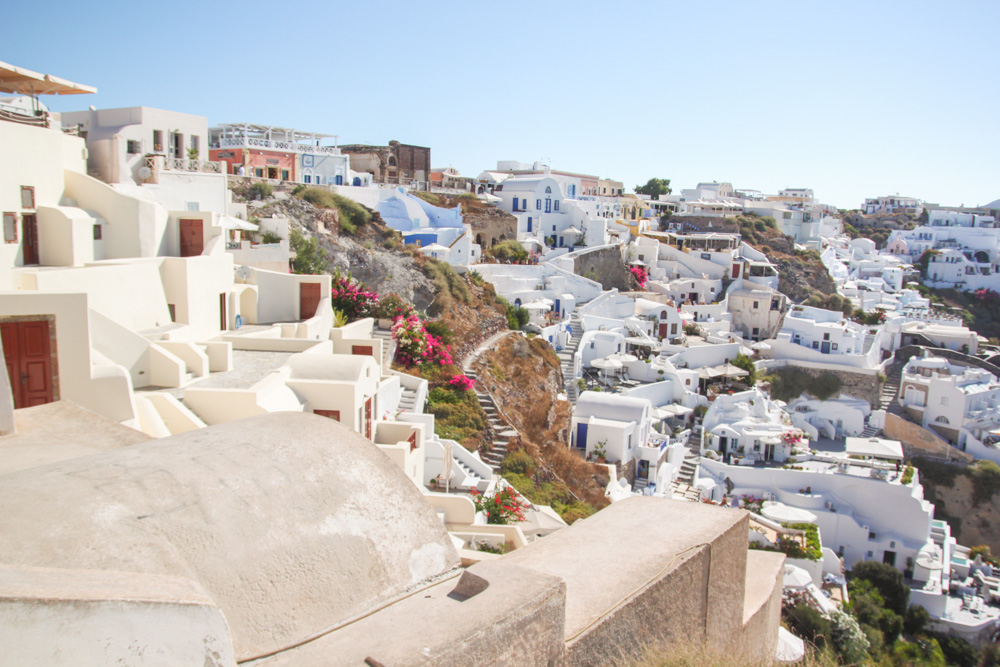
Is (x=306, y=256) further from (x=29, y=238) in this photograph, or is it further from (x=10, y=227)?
(x=10, y=227)

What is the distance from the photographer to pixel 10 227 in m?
9.48

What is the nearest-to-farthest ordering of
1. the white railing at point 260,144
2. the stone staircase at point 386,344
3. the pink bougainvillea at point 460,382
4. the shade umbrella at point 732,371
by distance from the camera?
the pink bougainvillea at point 460,382 → the stone staircase at point 386,344 → the white railing at point 260,144 → the shade umbrella at point 732,371

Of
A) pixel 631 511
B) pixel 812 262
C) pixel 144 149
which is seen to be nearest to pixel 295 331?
pixel 144 149

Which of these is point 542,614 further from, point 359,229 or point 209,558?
point 359,229

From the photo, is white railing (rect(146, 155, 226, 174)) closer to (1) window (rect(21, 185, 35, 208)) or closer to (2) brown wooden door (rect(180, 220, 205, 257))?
(2) brown wooden door (rect(180, 220, 205, 257))

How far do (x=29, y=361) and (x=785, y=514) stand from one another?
2271cm

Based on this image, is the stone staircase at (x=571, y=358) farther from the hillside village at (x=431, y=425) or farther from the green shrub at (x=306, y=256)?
the green shrub at (x=306, y=256)

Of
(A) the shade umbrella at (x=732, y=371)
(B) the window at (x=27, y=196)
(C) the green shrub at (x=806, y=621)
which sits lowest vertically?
(C) the green shrub at (x=806, y=621)

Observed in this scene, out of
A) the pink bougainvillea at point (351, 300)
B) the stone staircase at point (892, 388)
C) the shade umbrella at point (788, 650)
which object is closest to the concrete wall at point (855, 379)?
the stone staircase at point (892, 388)

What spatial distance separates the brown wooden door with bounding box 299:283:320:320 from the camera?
50.2 feet

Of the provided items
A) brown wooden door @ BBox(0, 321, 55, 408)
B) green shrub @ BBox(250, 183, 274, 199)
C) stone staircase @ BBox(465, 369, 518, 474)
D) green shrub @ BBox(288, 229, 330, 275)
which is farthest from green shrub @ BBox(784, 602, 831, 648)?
green shrub @ BBox(250, 183, 274, 199)

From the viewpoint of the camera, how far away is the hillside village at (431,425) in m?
2.80

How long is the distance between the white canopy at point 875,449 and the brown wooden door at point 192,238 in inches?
1047

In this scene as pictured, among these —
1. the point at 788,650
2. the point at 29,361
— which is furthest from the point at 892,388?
the point at 29,361
